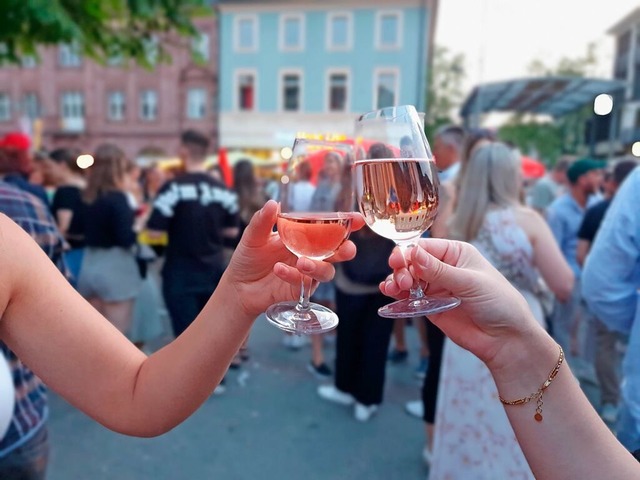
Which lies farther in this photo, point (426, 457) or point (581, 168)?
point (581, 168)

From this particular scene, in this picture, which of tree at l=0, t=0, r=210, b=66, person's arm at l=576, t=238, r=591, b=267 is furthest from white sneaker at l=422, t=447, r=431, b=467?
tree at l=0, t=0, r=210, b=66

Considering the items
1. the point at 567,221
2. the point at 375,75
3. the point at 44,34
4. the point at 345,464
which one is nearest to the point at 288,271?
the point at 345,464

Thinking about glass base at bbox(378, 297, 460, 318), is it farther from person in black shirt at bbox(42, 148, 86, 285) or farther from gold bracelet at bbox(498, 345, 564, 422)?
person in black shirt at bbox(42, 148, 86, 285)

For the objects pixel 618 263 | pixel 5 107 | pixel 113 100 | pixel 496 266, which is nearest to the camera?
pixel 618 263

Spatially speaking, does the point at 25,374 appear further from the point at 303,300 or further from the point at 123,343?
the point at 303,300

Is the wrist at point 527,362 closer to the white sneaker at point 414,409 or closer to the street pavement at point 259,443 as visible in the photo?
the street pavement at point 259,443

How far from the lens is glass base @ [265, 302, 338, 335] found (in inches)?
40.1

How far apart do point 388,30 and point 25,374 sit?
26.2 meters

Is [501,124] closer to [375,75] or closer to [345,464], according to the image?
[375,75]

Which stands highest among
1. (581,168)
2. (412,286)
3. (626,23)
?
(626,23)

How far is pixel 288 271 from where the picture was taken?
1050 mm

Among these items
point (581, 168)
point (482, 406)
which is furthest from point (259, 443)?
point (581, 168)

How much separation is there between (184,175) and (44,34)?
85.8 inches

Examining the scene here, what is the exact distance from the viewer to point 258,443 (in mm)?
3416
